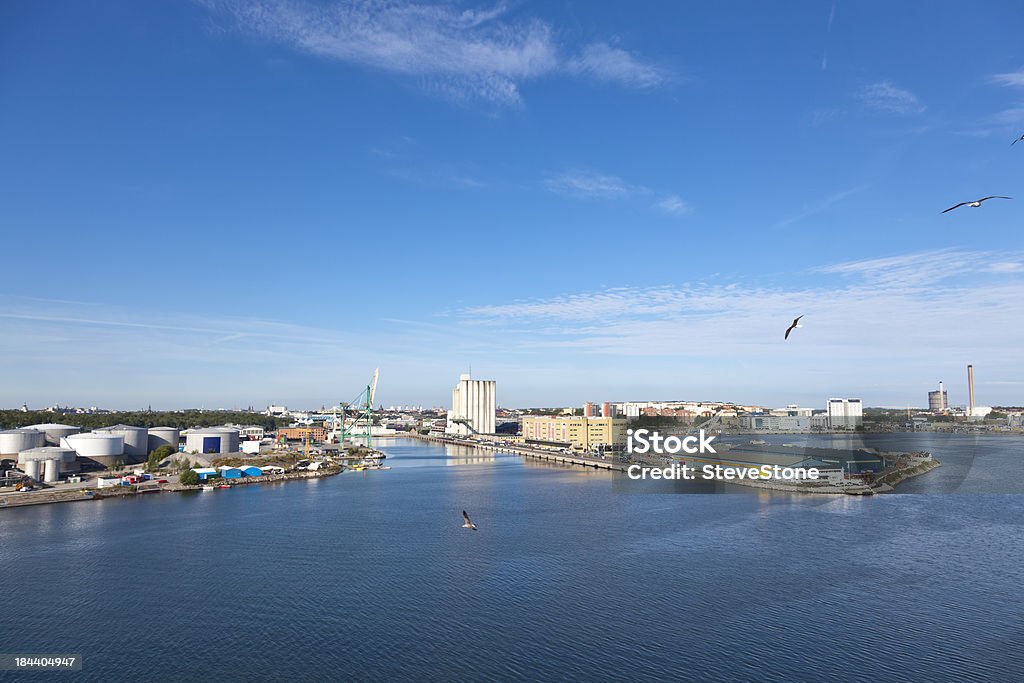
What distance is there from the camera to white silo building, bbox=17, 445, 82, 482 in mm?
11891

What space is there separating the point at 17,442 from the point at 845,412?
30.8 meters

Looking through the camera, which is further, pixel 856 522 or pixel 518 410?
pixel 518 410

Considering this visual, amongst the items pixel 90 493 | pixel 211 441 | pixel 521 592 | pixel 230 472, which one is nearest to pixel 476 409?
pixel 211 441

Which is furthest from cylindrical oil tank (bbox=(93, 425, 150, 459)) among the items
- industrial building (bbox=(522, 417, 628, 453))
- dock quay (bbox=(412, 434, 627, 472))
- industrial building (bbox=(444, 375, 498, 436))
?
industrial building (bbox=(444, 375, 498, 436))

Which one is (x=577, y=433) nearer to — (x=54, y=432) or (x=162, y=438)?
(x=162, y=438)

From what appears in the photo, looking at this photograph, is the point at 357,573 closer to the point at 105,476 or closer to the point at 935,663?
the point at 935,663

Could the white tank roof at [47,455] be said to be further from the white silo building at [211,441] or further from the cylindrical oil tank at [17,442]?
the white silo building at [211,441]

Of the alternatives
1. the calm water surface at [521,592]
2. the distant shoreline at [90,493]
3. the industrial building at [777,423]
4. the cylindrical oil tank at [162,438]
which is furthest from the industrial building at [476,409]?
the calm water surface at [521,592]

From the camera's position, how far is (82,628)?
4648mm

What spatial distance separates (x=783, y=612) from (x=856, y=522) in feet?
14.3

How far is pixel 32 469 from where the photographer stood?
1161 centimetres

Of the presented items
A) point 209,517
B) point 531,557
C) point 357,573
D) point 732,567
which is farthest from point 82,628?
point 732,567

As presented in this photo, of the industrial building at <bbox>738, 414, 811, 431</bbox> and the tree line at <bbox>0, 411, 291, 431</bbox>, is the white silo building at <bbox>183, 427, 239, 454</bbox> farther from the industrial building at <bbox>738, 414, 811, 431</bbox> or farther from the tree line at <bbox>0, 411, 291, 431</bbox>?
the industrial building at <bbox>738, 414, 811, 431</bbox>

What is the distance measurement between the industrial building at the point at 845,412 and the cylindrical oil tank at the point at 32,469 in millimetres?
29256
